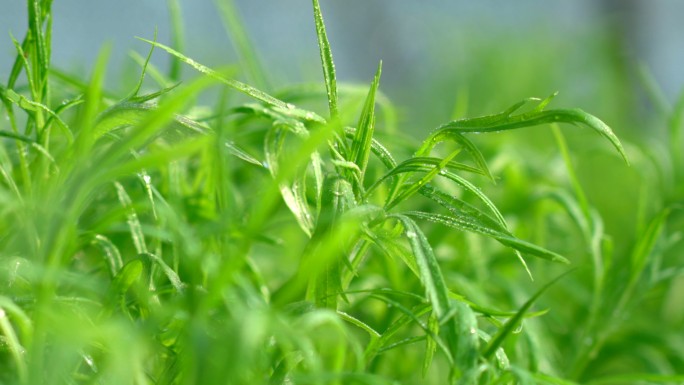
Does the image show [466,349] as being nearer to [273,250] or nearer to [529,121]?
[529,121]

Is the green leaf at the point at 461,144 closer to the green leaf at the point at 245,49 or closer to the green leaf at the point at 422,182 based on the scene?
the green leaf at the point at 422,182

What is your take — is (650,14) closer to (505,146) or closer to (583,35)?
(583,35)

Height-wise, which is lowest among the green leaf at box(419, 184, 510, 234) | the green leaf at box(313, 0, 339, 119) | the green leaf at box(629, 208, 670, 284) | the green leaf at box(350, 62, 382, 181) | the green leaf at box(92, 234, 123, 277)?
the green leaf at box(92, 234, 123, 277)

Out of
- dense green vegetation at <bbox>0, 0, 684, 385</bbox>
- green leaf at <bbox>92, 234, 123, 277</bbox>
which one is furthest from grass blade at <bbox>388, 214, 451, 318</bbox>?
green leaf at <bbox>92, 234, 123, 277</bbox>


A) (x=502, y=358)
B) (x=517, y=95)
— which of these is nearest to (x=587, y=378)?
(x=502, y=358)

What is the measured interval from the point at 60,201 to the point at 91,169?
2 cm

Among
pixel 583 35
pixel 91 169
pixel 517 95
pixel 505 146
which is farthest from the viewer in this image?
pixel 583 35

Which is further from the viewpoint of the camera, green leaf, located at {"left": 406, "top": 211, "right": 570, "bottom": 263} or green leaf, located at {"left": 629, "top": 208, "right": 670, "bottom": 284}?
green leaf, located at {"left": 629, "top": 208, "right": 670, "bottom": 284}

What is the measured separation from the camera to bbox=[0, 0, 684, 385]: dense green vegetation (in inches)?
8.1

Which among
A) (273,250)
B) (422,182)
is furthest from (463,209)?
(273,250)

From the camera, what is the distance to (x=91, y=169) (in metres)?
0.21

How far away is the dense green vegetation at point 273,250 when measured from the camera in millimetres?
206

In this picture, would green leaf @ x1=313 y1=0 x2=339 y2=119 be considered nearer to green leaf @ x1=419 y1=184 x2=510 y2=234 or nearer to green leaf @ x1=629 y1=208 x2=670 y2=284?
green leaf @ x1=419 y1=184 x2=510 y2=234

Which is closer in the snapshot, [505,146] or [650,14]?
[505,146]
